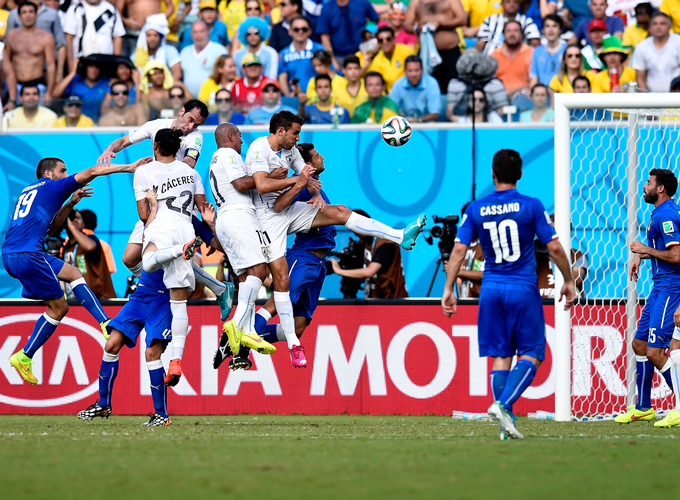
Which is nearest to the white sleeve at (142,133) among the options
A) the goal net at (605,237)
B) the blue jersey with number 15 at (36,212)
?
the blue jersey with number 15 at (36,212)

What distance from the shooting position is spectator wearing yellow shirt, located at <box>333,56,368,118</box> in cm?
1464

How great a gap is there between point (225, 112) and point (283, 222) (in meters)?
5.62

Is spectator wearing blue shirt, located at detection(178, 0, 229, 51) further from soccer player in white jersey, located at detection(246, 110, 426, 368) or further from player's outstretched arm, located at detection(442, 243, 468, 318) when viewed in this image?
player's outstretched arm, located at detection(442, 243, 468, 318)

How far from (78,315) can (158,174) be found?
3568 millimetres

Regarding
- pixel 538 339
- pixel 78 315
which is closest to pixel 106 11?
pixel 78 315

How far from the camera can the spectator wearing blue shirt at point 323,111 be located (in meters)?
14.5

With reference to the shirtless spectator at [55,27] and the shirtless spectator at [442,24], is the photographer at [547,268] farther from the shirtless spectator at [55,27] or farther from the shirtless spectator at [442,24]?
the shirtless spectator at [55,27]

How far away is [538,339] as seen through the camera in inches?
273

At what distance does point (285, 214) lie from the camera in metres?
9.47

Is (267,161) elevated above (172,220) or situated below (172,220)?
above

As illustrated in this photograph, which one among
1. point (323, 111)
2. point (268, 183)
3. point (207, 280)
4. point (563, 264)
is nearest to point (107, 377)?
point (207, 280)

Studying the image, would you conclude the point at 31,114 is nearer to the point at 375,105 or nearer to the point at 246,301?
the point at 375,105

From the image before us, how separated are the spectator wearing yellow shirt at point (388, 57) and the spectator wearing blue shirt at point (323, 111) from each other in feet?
4.21

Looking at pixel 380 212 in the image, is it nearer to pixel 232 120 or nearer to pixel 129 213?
pixel 232 120
